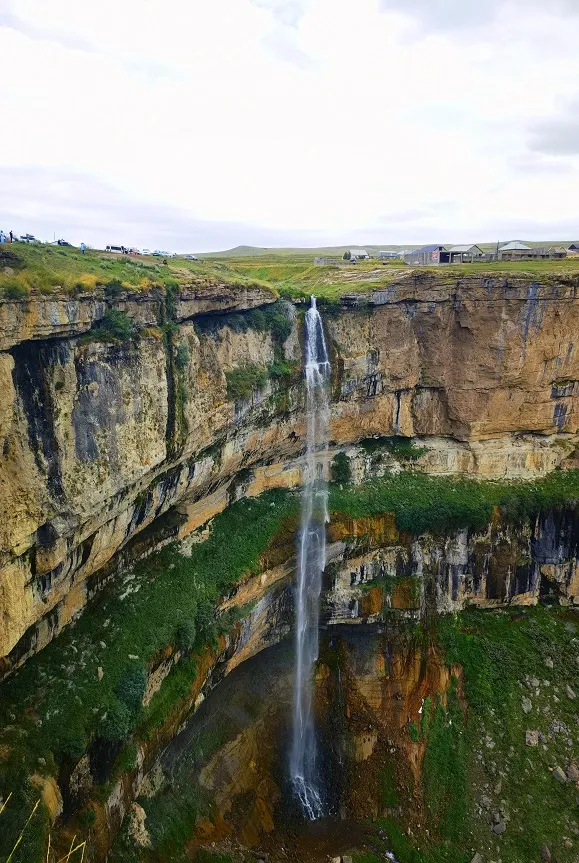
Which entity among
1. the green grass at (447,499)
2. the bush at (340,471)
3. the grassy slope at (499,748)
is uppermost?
the bush at (340,471)

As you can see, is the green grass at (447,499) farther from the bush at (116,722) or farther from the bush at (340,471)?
the bush at (116,722)

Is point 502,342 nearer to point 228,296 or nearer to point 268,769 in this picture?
point 228,296

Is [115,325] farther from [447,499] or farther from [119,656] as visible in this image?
[447,499]

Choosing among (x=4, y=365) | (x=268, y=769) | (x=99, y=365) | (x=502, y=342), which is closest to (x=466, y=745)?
(x=268, y=769)

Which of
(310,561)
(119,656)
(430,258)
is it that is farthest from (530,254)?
(119,656)

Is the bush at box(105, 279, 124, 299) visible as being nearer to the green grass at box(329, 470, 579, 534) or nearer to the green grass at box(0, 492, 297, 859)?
the green grass at box(0, 492, 297, 859)

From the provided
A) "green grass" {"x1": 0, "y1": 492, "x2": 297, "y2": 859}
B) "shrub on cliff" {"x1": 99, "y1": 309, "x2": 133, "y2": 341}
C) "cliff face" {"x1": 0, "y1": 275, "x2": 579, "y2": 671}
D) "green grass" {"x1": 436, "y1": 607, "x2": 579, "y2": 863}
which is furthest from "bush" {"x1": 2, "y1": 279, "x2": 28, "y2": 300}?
"green grass" {"x1": 436, "y1": 607, "x2": 579, "y2": 863}

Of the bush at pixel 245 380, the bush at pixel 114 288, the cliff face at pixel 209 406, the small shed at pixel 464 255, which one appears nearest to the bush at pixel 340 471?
the cliff face at pixel 209 406

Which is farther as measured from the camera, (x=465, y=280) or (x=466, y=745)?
(x=465, y=280)
